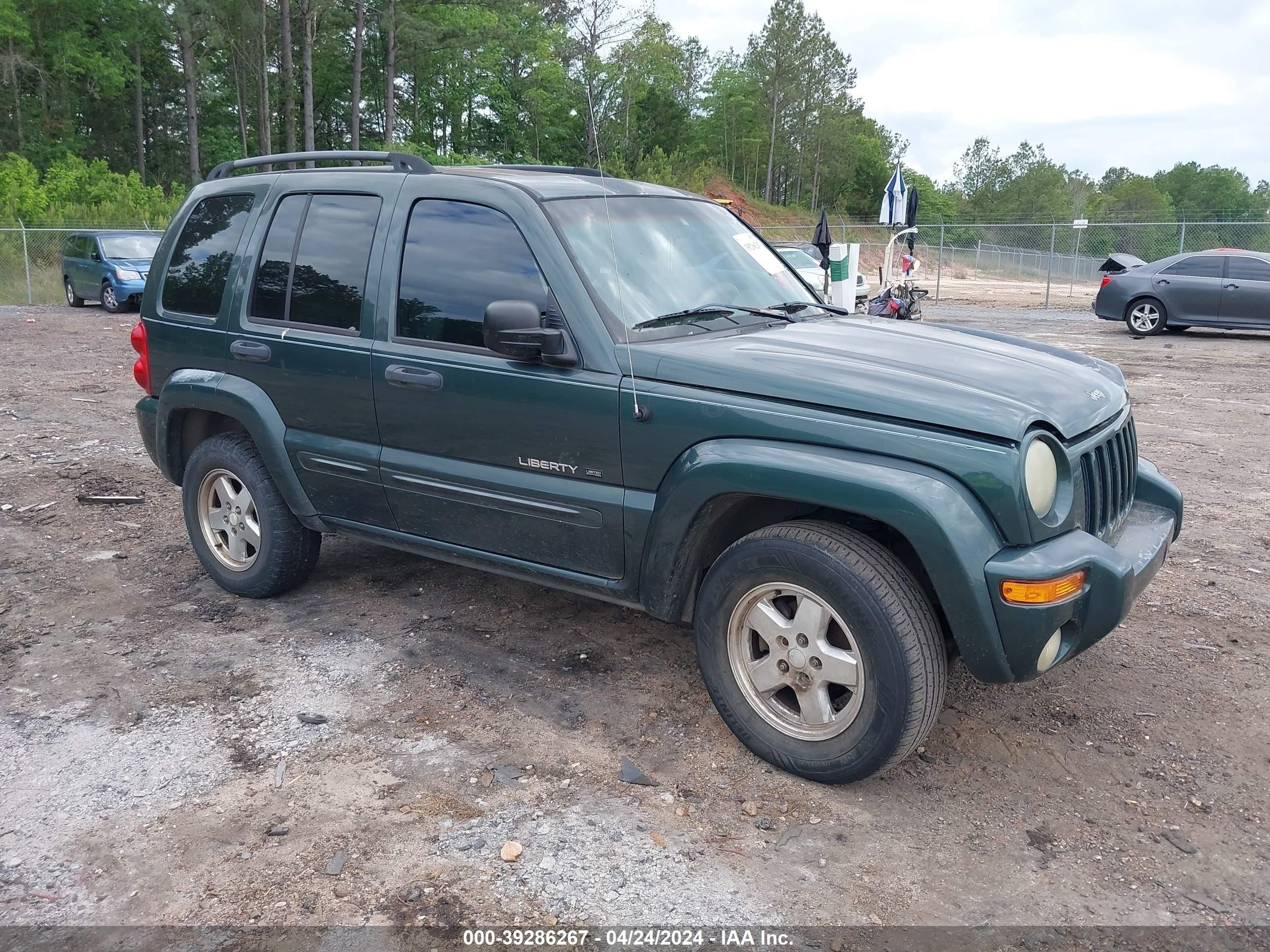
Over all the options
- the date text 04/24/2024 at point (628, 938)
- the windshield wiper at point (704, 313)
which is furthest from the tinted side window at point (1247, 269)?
the date text 04/24/2024 at point (628, 938)

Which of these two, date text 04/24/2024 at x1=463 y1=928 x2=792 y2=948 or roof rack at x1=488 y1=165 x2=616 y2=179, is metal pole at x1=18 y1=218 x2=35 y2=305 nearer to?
roof rack at x1=488 y1=165 x2=616 y2=179

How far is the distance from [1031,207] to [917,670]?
93.5 m

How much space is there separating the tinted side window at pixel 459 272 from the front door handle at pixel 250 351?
31.2 inches

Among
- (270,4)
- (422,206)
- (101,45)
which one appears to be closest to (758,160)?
(270,4)

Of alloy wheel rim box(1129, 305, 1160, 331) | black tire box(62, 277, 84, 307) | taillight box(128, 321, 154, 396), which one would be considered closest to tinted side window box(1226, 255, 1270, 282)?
alloy wheel rim box(1129, 305, 1160, 331)

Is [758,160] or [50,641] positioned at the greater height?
[758,160]

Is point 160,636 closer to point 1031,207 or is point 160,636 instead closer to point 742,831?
point 742,831

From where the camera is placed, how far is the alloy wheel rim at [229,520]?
4844mm

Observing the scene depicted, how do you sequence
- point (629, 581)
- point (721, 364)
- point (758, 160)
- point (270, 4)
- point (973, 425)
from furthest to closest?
point (758, 160)
point (270, 4)
point (629, 581)
point (721, 364)
point (973, 425)

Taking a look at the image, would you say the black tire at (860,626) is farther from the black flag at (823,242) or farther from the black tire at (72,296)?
the black tire at (72,296)

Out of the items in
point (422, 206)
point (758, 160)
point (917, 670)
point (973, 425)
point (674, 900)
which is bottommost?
point (674, 900)

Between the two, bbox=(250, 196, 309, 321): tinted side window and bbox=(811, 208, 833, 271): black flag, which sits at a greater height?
bbox=(811, 208, 833, 271): black flag

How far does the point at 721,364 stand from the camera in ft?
11.1

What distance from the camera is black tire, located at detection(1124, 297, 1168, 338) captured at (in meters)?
16.5
